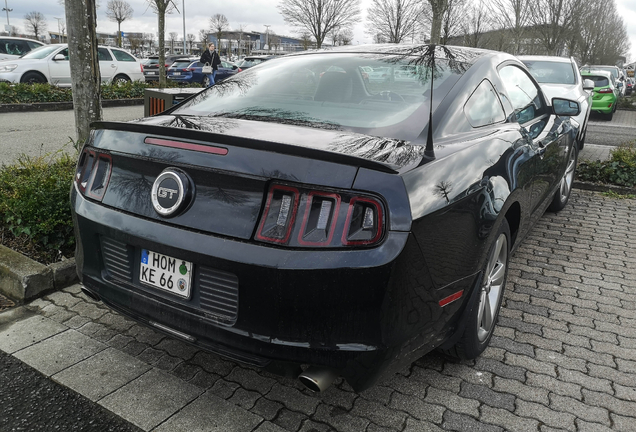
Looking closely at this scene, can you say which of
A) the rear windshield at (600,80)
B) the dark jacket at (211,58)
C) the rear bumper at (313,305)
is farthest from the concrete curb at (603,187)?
the dark jacket at (211,58)

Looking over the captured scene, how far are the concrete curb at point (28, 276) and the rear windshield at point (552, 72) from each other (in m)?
8.27

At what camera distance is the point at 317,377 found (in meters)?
1.88

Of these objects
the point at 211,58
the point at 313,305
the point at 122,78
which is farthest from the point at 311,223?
the point at 122,78

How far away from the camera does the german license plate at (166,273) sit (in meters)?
2.03

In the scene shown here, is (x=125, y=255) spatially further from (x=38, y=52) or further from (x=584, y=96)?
(x=38, y=52)

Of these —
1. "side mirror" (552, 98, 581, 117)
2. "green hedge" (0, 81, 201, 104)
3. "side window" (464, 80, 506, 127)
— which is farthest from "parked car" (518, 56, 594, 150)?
"green hedge" (0, 81, 201, 104)

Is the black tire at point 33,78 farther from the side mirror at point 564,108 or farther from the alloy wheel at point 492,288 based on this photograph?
the alloy wheel at point 492,288

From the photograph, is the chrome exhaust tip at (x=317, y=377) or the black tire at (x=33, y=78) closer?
the chrome exhaust tip at (x=317, y=377)

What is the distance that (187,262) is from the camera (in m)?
2.00

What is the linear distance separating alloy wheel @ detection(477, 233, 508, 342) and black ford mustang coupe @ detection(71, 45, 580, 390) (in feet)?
0.07

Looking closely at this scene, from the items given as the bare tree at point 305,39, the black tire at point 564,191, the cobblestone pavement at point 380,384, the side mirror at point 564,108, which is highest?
the bare tree at point 305,39

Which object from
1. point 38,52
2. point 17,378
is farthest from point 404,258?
point 38,52

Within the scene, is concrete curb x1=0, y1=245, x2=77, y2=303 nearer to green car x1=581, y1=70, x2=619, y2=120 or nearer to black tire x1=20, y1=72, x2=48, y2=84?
black tire x1=20, y1=72, x2=48, y2=84

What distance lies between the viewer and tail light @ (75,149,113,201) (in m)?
2.34
